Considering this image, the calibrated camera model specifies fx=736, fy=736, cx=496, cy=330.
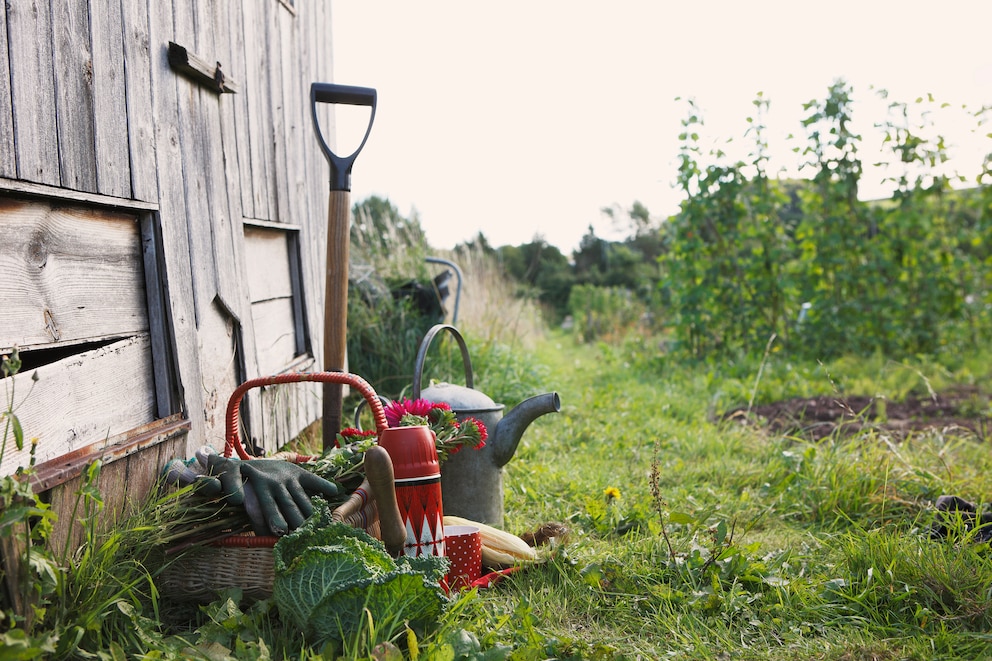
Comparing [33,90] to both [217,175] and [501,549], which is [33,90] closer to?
[217,175]

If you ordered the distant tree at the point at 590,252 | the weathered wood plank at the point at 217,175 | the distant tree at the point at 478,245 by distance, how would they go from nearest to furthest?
the weathered wood plank at the point at 217,175
the distant tree at the point at 478,245
the distant tree at the point at 590,252

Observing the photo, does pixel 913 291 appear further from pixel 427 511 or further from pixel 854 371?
pixel 427 511

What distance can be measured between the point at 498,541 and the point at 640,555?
45 cm

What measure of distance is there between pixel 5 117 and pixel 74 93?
31 cm

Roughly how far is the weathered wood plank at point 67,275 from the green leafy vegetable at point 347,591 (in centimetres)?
82

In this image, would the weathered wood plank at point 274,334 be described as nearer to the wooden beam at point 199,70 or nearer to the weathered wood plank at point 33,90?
the wooden beam at point 199,70

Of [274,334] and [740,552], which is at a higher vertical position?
[274,334]

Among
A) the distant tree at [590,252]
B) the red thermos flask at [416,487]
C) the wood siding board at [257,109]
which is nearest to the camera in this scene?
the red thermos flask at [416,487]

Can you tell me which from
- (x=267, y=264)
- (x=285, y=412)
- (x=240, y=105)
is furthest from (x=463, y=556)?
(x=240, y=105)

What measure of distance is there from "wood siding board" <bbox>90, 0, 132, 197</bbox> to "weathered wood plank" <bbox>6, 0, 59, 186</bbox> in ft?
0.65

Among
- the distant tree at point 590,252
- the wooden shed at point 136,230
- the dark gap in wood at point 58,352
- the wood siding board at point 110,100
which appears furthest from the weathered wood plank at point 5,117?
the distant tree at point 590,252

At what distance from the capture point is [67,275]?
6.30 feet

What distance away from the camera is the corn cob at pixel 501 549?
2.21 m

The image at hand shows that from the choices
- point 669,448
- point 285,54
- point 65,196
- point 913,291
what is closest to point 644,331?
point 913,291
